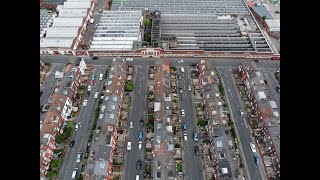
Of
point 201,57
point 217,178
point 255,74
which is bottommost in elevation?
point 217,178

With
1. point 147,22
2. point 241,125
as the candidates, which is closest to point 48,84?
point 147,22

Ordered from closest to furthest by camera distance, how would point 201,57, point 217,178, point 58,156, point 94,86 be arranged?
1. point 217,178
2. point 58,156
3. point 94,86
4. point 201,57

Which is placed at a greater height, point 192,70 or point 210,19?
point 210,19

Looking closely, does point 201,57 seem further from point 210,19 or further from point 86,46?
point 86,46

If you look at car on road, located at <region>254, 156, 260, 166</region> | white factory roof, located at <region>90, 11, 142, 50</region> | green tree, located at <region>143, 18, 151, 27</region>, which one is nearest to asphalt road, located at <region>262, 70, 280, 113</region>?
car on road, located at <region>254, 156, 260, 166</region>

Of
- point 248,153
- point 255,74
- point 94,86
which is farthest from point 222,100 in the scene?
point 94,86

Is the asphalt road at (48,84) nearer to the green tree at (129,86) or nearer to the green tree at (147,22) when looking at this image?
the green tree at (129,86)

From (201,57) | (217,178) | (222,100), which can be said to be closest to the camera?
(217,178)
